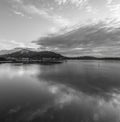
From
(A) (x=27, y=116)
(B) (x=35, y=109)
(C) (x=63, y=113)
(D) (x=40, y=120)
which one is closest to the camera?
(D) (x=40, y=120)

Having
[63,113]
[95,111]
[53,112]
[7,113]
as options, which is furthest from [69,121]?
[7,113]

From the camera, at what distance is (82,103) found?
13141mm

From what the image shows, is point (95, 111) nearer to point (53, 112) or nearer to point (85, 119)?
point (85, 119)

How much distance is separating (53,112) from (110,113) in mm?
6437

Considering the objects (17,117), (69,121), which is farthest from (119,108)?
(17,117)

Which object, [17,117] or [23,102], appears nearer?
[17,117]

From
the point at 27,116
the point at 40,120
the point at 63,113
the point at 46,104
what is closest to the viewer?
the point at 40,120

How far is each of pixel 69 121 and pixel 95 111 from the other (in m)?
3.77

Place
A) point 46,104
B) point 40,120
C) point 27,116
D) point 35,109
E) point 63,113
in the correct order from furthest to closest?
1. point 46,104
2. point 35,109
3. point 63,113
4. point 27,116
5. point 40,120

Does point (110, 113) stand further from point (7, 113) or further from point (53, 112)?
point (7, 113)

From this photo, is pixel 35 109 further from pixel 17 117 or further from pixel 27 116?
pixel 17 117

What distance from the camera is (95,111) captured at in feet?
35.9

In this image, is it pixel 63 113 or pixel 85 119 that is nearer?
pixel 85 119

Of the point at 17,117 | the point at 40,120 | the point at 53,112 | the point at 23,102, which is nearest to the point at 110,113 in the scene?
the point at 53,112
